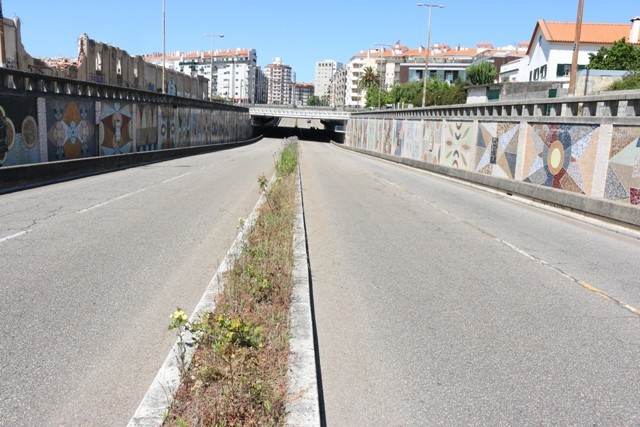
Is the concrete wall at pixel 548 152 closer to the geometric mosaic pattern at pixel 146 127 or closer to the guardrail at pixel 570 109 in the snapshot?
the guardrail at pixel 570 109

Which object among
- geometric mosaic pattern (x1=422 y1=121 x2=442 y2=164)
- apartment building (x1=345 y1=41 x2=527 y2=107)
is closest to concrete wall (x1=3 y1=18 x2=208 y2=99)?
geometric mosaic pattern (x1=422 y1=121 x2=442 y2=164)

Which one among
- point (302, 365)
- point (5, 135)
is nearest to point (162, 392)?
point (302, 365)

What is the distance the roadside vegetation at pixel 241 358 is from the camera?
11.5 ft

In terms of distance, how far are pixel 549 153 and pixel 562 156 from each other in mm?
878

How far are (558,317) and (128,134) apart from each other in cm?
2508

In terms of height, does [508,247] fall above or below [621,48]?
below

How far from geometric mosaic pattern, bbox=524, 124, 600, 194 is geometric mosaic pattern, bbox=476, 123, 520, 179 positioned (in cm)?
138

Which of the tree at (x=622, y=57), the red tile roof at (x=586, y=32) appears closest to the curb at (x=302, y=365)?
the tree at (x=622, y=57)

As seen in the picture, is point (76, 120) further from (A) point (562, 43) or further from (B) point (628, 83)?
(A) point (562, 43)

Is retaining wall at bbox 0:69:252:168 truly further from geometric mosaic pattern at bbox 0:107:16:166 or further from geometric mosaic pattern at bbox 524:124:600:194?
geometric mosaic pattern at bbox 524:124:600:194

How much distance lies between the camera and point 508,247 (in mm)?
10266

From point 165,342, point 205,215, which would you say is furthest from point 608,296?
point 205,215

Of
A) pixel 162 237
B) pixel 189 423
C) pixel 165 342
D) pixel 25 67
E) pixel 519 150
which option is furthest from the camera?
pixel 25 67

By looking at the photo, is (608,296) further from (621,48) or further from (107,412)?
(621,48)
